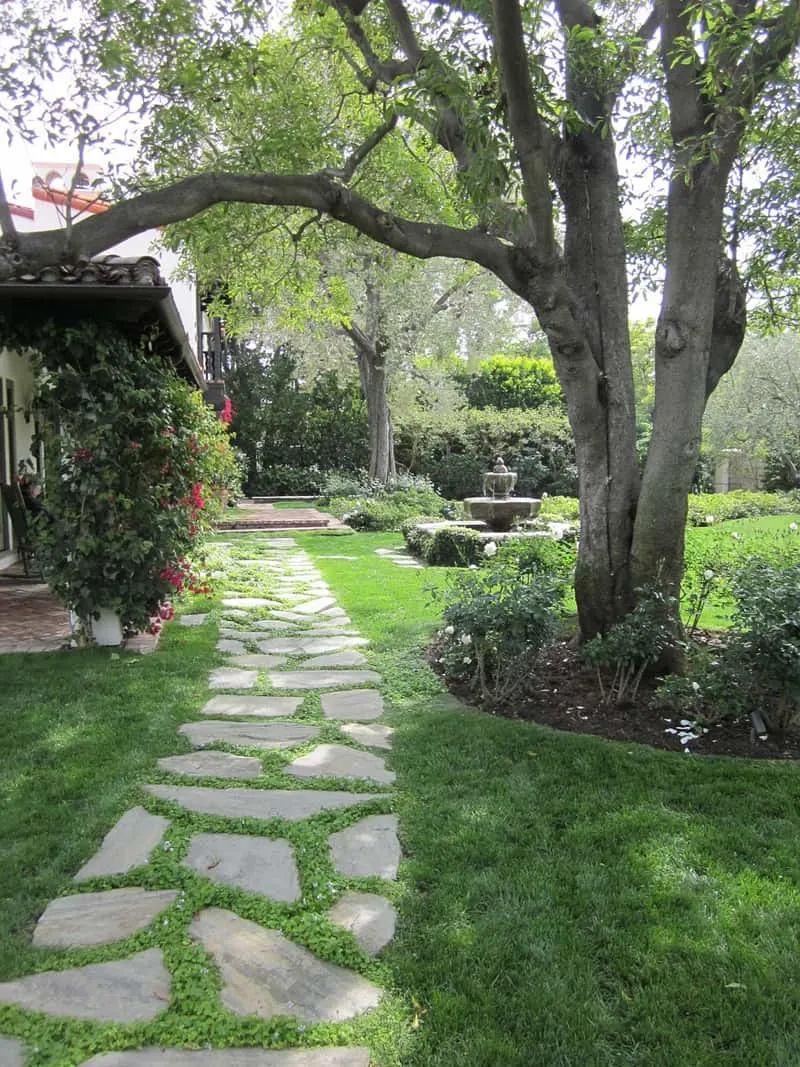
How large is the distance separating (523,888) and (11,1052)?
153 centimetres

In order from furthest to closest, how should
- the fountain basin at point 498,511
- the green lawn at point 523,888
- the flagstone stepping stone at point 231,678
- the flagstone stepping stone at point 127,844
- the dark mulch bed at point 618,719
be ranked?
the fountain basin at point 498,511 → the flagstone stepping stone at point 231,678 → the dark mulch bed at point 618,719 → the flagstone stepping stone at point 127,844 → the green lawn at point 523,888

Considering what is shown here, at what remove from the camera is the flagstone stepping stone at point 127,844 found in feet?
8.98

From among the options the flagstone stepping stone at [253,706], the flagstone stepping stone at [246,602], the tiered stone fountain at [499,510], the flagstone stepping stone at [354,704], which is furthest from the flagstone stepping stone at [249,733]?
the tiered stone fountain at [499,510]

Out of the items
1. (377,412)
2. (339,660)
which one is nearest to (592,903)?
(339,660)

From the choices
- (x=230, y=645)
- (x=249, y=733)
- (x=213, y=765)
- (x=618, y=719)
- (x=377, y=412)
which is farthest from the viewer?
(x=377, y=412)

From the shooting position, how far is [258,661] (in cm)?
554

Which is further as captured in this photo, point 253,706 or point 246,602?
point 246,602

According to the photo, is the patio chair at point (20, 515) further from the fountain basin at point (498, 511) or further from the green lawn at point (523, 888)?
the fountain basin at point (498, 511)

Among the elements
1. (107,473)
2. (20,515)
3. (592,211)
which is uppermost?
(592,211)

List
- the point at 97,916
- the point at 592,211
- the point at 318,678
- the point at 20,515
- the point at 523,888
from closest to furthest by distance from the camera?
1. the point at 97,916
2. the point at 523,888
3. the point at 592,211
4. the point at 318,678
5. the point at 20,515

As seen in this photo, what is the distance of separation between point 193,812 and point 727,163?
4386mm

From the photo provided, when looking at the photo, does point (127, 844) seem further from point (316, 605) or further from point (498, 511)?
point (498, 511)

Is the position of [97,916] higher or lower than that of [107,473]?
lower

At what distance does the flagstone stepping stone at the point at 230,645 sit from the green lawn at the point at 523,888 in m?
1.23
